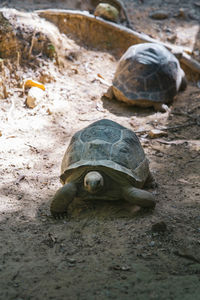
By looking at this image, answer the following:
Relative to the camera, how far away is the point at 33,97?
593 centimetres

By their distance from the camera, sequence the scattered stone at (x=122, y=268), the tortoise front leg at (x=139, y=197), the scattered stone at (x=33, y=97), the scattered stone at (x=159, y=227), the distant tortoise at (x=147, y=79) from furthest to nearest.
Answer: the distant tortoise at (x=147, y=79), the scattered stone at (x=33, y=97), the tortoise front leg at (x=139, y=197), the scattered stone at (x=159, y=227), the scattered stone at (x=122, y=268)

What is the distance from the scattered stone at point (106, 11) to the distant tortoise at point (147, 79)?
180 cm

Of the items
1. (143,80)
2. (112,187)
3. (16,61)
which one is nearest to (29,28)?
(16,61)

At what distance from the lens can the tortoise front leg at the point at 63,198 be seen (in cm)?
321

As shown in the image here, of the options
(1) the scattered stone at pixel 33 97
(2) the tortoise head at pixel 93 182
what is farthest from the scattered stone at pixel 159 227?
(1) the scattered stone at pixel 33 97

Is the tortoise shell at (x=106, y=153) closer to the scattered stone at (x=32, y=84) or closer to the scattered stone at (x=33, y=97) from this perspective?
the scattered stone at (x=33, y=97)

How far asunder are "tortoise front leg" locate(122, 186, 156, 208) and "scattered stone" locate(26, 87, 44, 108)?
332 cm

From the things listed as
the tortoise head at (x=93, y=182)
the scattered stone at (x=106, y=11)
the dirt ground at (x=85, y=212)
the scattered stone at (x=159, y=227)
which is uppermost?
the scattered stone at (x=106, y=11)

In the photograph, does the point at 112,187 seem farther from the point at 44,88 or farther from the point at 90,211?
the point at 44,88

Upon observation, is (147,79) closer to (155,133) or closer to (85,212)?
(155,133)

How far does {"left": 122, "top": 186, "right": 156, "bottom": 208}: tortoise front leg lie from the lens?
315cm

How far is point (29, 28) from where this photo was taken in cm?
668

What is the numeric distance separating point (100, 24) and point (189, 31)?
2558 millimetres

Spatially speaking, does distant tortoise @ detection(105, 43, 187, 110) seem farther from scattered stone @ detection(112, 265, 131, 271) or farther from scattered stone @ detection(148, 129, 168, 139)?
scattered stone @ detection(112, 265, 131, 271)
